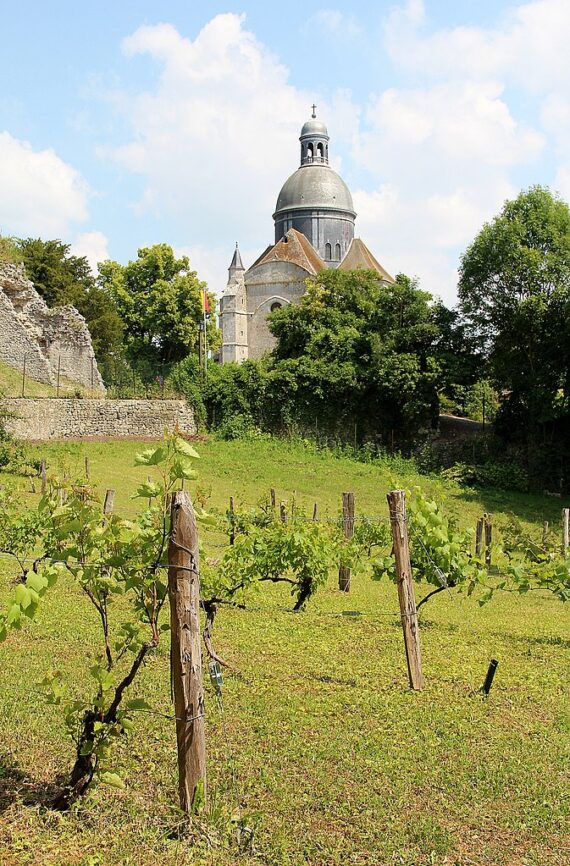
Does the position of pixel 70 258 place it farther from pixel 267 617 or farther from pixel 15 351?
pixel 267 617

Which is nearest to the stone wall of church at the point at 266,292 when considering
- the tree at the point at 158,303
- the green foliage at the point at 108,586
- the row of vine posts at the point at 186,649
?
the tree at the point at 158,303

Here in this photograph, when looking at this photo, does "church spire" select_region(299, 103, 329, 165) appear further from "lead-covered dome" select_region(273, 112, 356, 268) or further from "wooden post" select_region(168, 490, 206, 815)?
"wooden post" select_region(168, 490, 206, 815)

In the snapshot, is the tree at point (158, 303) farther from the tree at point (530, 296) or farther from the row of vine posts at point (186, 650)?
the row of vine posts at point (186, 650)

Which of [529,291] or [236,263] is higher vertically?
[236,263]

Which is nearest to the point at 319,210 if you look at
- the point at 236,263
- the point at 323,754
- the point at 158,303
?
the point at 236,263

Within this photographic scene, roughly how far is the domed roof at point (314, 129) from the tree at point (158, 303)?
1810 cm

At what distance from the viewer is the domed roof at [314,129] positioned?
58062mm

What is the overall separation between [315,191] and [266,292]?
12792 mm

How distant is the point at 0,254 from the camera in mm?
28688

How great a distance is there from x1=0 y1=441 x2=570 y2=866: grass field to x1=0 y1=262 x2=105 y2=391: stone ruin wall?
64.4ft

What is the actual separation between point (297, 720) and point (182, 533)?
2.34m

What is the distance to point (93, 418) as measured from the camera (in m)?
27.2

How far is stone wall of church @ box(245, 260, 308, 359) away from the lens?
4484cm

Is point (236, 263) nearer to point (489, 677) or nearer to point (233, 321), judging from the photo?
point (233, 321)
